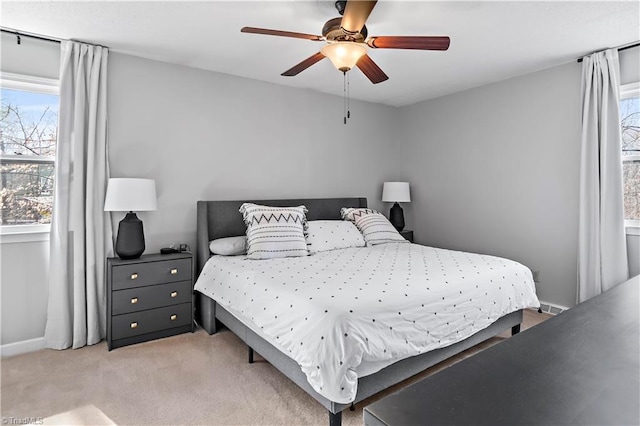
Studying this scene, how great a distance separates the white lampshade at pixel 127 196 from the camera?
9.82 feet

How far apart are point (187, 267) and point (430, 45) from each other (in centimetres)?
269

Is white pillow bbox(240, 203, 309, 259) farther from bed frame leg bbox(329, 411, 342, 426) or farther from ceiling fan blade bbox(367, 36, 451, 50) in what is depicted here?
ceiling fan blade bbox(367, 36, 451, 50)

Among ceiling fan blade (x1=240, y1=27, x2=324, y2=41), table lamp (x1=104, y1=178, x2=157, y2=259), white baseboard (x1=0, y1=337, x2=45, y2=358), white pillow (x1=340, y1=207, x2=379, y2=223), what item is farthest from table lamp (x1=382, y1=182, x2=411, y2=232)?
white baseboard (x1=0, y1=337, x2=45, y2=358)

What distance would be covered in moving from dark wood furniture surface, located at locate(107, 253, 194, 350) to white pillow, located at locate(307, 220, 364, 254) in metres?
1.19

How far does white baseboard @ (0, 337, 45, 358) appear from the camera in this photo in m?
2.87

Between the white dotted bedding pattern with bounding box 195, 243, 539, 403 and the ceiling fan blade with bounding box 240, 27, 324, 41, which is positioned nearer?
the white dotted bedding pattern with bounding box 195, 243, 539, 403

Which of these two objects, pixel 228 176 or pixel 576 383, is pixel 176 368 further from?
pixel 576 383

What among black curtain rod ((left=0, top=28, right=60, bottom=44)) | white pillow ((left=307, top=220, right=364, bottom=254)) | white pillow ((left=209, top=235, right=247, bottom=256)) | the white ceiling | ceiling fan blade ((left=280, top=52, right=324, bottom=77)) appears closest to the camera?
the white ceiling

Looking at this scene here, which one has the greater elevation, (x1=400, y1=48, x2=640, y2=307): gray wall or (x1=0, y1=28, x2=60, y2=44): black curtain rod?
(x1=0, y1=28, x2=60, y2=44): black curtain rod

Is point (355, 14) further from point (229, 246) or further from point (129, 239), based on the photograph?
point (129, 239)

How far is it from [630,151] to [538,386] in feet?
12.8

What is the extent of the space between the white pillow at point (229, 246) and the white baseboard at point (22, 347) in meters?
1.56

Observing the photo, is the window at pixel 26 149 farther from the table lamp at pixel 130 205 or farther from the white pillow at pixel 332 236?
the white pillow at pixel 332 236

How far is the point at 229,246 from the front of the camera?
3.39 meters
